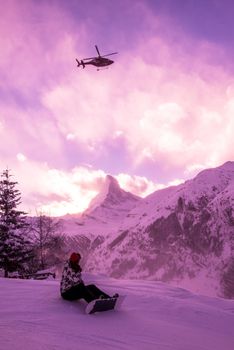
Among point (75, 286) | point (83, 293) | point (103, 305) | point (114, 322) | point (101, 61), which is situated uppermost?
point (101, 61)

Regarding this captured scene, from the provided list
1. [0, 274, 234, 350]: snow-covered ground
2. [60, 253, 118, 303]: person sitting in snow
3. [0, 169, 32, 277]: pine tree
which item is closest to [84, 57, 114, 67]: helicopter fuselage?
[0, 169, 32, 277]: pine tree

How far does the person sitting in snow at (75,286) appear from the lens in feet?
46.8

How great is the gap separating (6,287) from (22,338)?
22.8 feet

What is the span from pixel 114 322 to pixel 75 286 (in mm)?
2009

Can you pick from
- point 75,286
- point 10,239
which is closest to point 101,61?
point 10,239

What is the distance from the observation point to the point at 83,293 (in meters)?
14.2

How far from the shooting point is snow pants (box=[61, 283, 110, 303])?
14.1 meters

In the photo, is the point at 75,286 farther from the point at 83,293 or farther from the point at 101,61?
the point at 101,61

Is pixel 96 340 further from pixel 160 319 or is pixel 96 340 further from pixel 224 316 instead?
pixel 224 316

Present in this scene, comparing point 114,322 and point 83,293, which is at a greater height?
point 83,293

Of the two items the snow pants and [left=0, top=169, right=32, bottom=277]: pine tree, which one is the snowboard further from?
[left=0, top=169, right=32, bottom=277]: pine tree

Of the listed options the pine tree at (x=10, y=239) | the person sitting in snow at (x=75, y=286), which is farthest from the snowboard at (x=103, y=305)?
the pine tree at (x=10, y=239)

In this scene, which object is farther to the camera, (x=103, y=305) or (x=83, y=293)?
(x=83, y=293)

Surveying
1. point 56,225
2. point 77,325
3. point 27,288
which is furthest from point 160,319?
point 56,225
